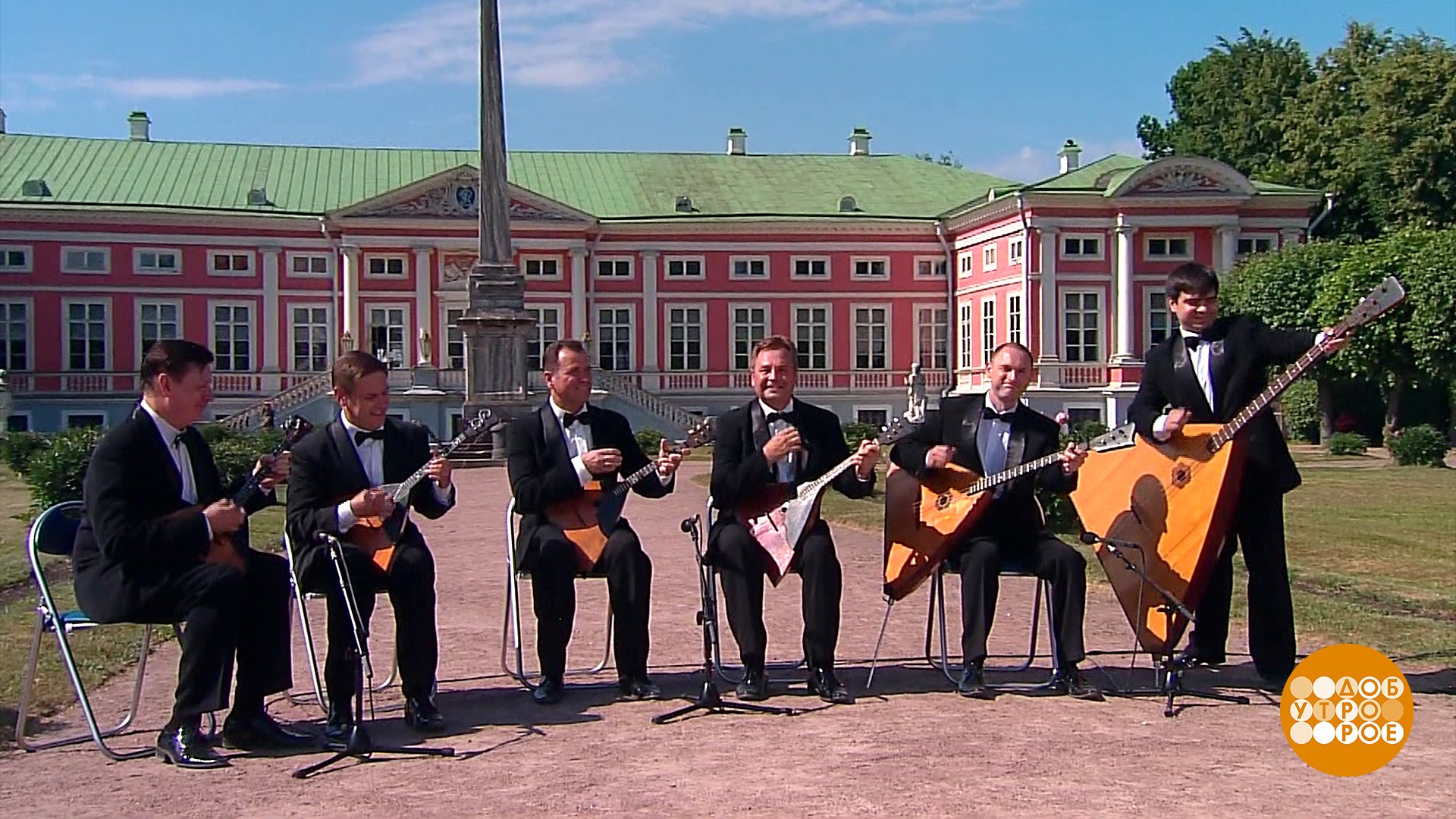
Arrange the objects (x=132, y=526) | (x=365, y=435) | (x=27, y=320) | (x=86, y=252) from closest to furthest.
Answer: (x=132, y=526), (x=365, y=435), (x=27, y=320), (x=86, y=252)

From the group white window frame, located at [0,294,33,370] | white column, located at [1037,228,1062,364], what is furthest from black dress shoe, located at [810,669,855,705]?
white window frame, located at [0,294,33,370]

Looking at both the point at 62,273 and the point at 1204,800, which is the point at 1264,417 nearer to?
the point at 1204,800

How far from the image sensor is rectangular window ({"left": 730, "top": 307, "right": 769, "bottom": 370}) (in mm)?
44500

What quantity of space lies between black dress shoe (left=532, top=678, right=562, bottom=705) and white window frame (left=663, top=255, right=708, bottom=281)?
3757 cm

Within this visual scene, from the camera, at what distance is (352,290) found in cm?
4203

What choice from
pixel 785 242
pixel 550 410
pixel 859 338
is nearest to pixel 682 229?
pixel 785 242

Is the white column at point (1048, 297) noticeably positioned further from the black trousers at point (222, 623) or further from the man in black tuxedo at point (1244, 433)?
the black trousers at point (222, 623)

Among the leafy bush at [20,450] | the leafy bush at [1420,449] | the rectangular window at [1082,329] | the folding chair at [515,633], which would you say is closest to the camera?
the folding chair at [515,633]

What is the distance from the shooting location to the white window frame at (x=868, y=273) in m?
44.2

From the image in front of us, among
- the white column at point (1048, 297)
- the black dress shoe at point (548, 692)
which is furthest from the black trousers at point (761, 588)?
the white column at point (1048, 297)

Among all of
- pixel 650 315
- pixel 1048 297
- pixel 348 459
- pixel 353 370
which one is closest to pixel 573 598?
pixel 348 459

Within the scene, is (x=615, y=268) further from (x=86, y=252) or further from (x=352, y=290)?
(x=86, y=252)

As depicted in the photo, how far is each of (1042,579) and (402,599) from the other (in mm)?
2958

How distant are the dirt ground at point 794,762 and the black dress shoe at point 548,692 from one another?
3.0 inches
